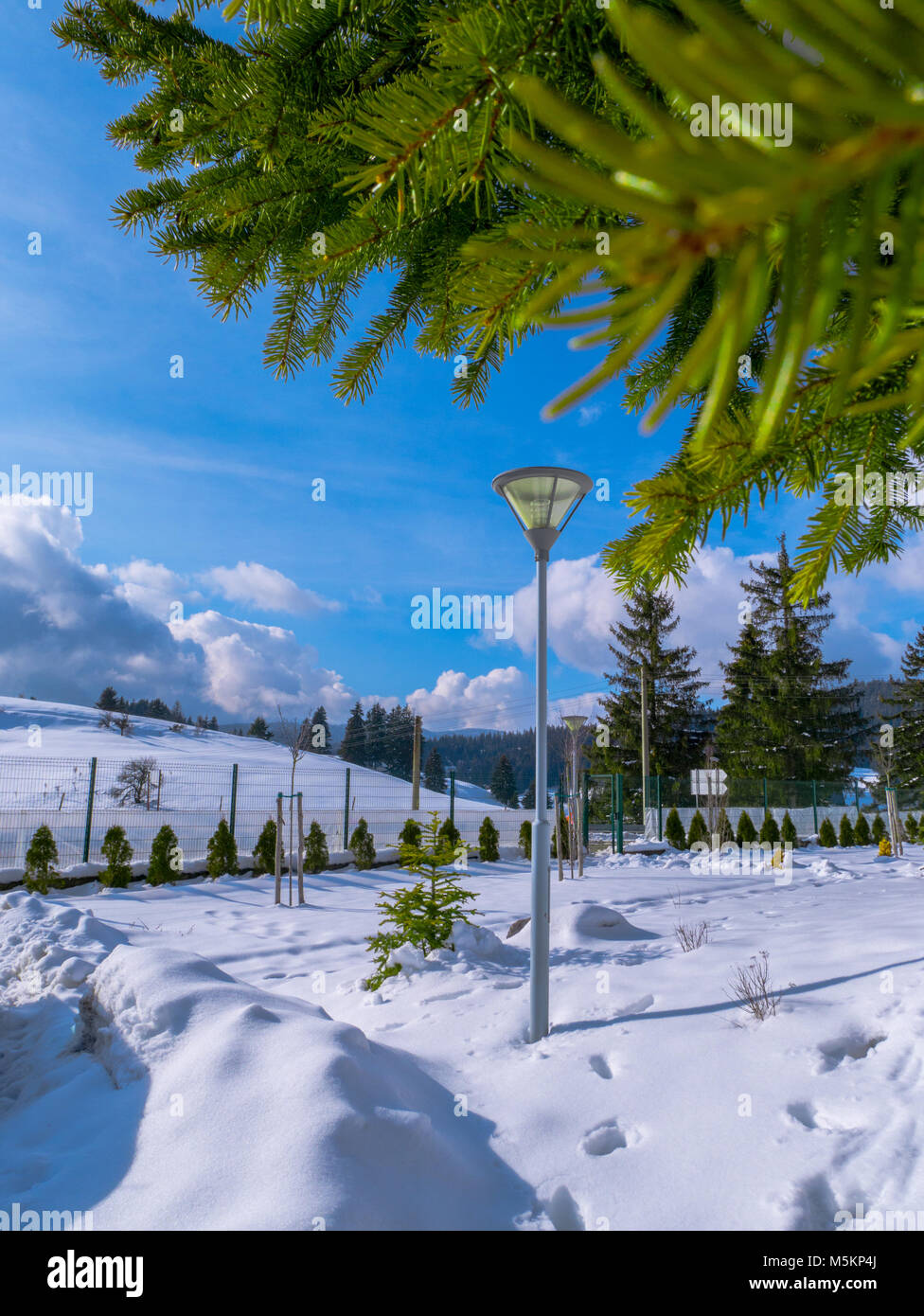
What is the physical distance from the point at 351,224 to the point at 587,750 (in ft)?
108

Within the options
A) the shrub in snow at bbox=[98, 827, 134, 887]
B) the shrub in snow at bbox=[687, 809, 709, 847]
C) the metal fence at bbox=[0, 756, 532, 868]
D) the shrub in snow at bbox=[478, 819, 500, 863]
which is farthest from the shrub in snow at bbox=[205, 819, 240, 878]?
the shrub in snow at bbox=[687, 809, 709, 847]

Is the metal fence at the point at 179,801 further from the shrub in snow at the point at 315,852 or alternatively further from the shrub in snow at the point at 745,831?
the shrub in snow at the point at 315,852

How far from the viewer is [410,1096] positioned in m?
2.97

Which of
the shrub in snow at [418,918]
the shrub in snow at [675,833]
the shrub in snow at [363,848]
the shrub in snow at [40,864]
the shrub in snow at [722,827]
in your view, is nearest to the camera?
the shrub in snow at [418,918]

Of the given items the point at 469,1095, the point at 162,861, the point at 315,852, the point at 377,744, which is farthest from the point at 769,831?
the point at 377,744

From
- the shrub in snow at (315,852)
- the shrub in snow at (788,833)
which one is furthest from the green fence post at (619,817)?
the shrub in snow at (315,852)

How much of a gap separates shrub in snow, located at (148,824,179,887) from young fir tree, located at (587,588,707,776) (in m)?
22.6

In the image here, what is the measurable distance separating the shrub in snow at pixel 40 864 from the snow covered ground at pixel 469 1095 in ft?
24.2

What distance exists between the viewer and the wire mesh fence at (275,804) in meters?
19.8

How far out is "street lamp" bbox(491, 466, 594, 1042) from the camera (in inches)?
175

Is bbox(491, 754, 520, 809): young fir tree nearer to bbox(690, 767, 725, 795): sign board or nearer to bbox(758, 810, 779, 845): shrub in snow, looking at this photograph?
bbox(758, 810, 779, 845): shrub in snow

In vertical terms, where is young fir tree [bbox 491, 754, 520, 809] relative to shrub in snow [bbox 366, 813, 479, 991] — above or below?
below

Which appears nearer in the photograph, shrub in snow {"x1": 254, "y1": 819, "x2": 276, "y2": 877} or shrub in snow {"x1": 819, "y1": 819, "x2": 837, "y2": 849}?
shrub in snow {"x1": 254, "y1": 819, "x2": 276, "y2": 877}

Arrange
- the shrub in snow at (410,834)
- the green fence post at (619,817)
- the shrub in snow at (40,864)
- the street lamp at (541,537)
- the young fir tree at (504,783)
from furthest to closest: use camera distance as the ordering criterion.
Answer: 1. the young fir tree at (504,783)
2. the green fence post at (619,817)
3. the shrub in snow at (410,834)
4. the shrub in snow at (40,864)
5. the street lamp at (541,537)
